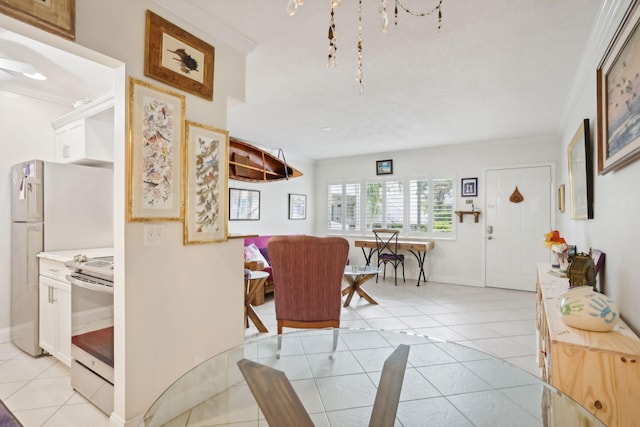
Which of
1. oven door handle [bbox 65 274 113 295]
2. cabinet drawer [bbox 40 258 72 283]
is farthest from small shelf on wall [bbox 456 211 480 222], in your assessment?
cabinet drawer [bbox 40 258 72 283]

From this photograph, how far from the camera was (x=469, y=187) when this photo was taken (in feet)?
18.2

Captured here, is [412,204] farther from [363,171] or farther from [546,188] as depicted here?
[546,188]

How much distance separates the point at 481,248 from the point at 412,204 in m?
1.41

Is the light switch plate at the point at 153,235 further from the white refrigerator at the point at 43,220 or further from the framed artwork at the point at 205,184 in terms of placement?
the white refrigerator at the point at 43,220

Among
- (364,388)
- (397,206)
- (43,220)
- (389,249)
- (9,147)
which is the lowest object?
(364,388)

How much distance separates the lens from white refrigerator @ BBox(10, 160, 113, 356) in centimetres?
267

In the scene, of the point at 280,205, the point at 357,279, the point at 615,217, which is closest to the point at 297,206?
the point at 280,205

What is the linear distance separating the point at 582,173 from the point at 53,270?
4177 millimetres

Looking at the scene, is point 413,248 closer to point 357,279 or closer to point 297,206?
point 357,279

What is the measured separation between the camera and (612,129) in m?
1.65

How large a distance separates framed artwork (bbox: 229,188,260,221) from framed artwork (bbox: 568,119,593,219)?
431cm

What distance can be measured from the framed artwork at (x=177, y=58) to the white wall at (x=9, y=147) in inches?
90.7

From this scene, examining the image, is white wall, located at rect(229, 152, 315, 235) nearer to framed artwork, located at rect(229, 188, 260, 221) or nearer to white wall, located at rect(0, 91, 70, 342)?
framed artwork, located at rect(229, 188, 260, 221)

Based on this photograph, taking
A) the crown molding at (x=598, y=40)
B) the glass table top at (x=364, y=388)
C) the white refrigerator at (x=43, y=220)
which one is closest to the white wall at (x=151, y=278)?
the glass table top at (x=364, y=388)
